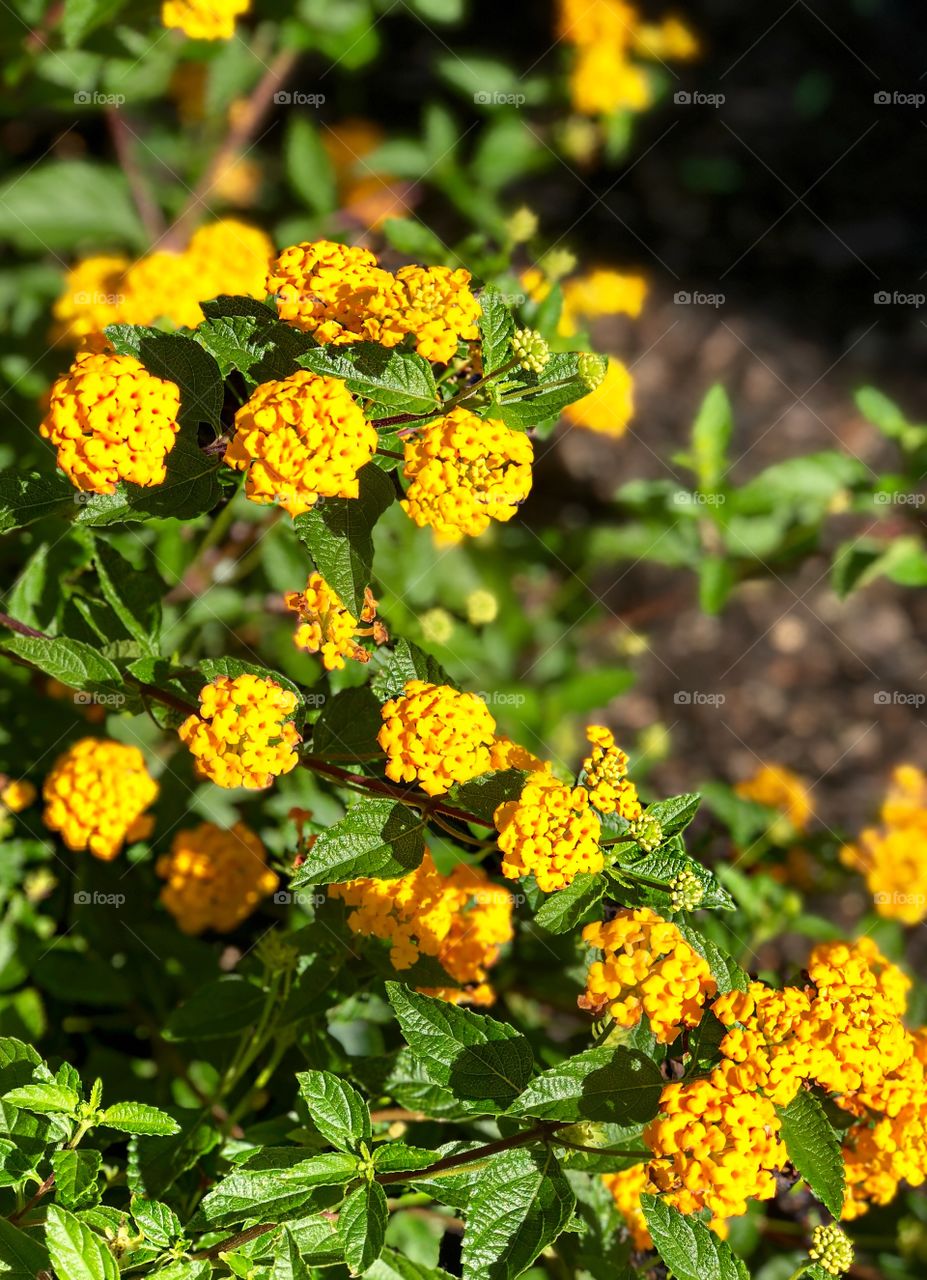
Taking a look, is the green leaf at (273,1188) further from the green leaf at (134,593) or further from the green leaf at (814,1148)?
the green leaf at (134,593)

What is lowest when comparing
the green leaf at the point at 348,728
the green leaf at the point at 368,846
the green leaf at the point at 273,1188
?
the green leaf at the point at 273,1188

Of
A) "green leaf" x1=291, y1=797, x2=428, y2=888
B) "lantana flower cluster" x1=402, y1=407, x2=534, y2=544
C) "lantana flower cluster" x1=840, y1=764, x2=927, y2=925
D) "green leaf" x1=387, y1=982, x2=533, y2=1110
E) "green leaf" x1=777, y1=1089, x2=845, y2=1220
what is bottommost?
"lantana flower cluster" x1=840, y1=764, x2=927, y2=925

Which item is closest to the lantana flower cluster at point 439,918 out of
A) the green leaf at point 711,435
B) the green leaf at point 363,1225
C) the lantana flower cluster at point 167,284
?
the green leaf at point 363,1225

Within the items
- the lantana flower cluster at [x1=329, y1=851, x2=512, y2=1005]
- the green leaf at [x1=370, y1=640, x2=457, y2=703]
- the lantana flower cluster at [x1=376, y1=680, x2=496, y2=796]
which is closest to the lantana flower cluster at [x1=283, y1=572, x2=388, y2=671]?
the green leaf at [x1=370, y1=640, x2=457, y2=703]

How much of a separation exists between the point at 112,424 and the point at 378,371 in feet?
1.37

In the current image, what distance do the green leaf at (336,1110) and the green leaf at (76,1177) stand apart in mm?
316

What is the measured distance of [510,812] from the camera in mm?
1828

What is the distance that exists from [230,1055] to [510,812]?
105 centimetres

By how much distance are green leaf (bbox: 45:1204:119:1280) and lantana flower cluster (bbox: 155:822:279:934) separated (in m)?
1.00

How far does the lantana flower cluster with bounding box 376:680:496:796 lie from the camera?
6.04 ft

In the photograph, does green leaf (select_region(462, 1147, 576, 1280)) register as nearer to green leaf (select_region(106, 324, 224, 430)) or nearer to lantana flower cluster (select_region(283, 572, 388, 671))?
lantana flower cluster (select_region(283, 572, 388, 671))

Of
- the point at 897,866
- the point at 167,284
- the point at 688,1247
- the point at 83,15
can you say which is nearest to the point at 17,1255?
the point at 688,1247

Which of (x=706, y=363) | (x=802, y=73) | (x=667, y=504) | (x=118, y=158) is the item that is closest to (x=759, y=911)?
(x=667, y=504)

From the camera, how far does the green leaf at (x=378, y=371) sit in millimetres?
1839
